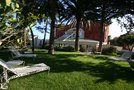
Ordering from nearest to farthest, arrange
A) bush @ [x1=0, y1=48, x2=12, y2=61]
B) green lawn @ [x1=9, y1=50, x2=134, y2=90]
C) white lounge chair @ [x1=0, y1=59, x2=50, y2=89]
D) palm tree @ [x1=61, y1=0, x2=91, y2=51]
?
white lounge chair @ [x1=0, y1=59, x2=50, y2=89] < green lawn @ [x1=9, y1=50, x2=134, y2=90] < bush @ [x1=0, y1=48, x2=12, y2=61] < palm tree @ [x1=61, y1=0, x2=91, y2=51]

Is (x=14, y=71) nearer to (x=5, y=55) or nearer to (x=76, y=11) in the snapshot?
(x=5, y=55)

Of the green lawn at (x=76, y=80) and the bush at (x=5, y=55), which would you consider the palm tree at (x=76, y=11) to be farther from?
the green lawn at (x=76, y=80)

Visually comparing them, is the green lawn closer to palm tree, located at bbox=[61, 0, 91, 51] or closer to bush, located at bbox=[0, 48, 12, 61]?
bush, located at bbox=[0, 48, 12, 61]

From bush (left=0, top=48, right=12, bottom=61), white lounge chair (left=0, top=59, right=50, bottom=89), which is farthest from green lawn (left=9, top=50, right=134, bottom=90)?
bush (left=0, top=48, right=12, bottom=61)

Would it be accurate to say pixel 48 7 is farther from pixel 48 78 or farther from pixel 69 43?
pixel 69 43

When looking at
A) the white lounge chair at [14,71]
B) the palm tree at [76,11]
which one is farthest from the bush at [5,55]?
the palm tree at [76,11]

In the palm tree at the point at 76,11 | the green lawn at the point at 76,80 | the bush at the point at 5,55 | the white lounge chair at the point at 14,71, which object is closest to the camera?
the white lounge chair at the point at 14,71

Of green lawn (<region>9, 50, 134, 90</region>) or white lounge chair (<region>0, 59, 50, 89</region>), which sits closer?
white lounge chair (<region>0, 59, 50, 89</region>)

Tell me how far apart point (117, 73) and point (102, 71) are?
833mm

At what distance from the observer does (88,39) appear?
265 ft

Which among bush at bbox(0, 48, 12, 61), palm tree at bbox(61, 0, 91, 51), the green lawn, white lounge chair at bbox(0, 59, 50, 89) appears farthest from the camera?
palm tree at bbox(61, 0, 91, 51)

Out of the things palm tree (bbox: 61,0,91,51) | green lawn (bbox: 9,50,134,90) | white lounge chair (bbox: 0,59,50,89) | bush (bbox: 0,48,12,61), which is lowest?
green lawn (bbox: 9,50,134,90)

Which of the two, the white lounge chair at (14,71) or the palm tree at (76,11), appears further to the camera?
the palm tree at (76,11)

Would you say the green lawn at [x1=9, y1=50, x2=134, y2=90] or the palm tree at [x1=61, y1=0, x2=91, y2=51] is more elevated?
the palm tree at [x1=61, y1=0, x2=91, y2=51]
